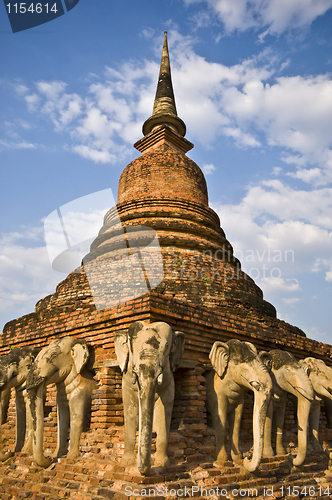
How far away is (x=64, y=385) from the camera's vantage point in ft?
17.9

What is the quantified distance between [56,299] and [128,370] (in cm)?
495

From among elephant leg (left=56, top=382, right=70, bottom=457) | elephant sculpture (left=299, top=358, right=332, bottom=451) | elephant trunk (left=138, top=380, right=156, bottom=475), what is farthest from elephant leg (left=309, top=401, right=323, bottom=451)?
elephant leg (left=56, top=382, right=70, bottom=457)

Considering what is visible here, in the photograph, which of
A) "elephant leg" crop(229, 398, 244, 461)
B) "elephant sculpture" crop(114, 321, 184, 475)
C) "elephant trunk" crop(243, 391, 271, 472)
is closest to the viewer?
"elephant sculpture" crop(114, 321, 184, 475)

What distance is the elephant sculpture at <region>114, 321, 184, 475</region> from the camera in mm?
4090

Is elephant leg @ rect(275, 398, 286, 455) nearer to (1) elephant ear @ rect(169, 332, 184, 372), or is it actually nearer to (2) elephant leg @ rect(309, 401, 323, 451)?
(2) elephant leg @ rect(309, 401, 323, 451)

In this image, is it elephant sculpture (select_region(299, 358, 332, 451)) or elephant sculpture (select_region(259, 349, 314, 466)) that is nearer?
elephant sculpture (select_region(259, 349, 314, 466))

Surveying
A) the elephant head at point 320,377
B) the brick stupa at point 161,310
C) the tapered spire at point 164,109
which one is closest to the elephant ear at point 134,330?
the brick stupa at point 161,310

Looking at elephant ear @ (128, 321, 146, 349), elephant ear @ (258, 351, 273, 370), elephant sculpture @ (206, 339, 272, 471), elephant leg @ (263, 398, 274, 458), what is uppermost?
elephant ear @ (128, 321, 146, 349)

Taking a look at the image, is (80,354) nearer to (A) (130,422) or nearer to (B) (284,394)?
(A) (130,422)

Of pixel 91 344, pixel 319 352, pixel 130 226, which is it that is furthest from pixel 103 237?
pixel 319 352

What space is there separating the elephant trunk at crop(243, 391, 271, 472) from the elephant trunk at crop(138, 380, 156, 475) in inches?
53.5

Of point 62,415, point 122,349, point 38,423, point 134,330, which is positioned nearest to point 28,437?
point 62,415

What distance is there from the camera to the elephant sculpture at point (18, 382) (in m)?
5.84

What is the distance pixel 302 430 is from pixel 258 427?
1310 mm
